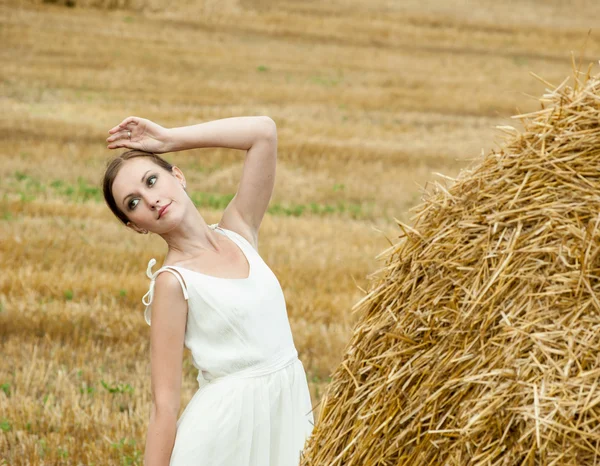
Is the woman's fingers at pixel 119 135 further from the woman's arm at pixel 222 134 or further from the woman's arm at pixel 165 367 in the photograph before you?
the woman's arm at pixel 165 367

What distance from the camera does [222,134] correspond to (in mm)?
3703

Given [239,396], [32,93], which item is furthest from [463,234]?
[32,93]

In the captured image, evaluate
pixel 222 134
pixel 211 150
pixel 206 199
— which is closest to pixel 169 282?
pixel 222 134

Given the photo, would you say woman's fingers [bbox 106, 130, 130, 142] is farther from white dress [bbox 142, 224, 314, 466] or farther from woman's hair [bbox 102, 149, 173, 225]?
white dress [bbox 142, 224, 314, 466]

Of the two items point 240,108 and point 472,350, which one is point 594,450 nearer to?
point 472,350

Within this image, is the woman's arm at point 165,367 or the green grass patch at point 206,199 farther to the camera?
the green grass patch at point 206,199

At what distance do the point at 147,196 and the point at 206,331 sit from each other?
1.70ft

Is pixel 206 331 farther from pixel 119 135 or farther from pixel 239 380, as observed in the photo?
pixel 119 135

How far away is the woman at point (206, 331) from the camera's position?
130 inches

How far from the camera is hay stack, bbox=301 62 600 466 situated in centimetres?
252

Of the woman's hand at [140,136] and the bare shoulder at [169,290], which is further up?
the woman's hand at [140,136]

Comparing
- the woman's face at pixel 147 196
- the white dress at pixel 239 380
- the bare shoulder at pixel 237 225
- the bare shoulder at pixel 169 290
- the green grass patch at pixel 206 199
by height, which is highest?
the woman's face at pixel 147 196

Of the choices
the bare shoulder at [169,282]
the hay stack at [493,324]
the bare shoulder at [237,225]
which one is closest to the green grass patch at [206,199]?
the bare shoulder at [237,225]

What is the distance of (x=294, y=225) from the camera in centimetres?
1000
